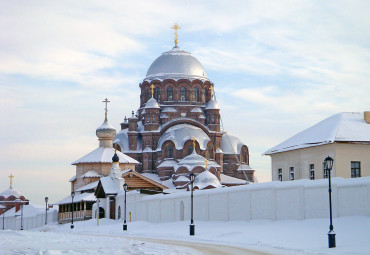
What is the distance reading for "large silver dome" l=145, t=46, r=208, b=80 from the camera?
81.2 meters

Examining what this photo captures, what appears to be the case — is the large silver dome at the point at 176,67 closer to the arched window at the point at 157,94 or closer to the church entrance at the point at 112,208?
the arched window at the point at 157,94

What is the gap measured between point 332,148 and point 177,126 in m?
43.3

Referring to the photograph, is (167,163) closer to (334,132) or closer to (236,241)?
(334,132)

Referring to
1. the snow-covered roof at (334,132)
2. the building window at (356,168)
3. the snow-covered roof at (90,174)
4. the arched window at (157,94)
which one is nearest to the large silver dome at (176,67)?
the arched window at (157,94)

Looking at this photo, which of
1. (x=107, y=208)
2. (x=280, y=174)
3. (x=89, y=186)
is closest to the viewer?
(x=280, y=174)

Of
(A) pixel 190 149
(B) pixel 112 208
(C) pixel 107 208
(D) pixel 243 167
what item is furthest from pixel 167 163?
(B) pixel 112 208

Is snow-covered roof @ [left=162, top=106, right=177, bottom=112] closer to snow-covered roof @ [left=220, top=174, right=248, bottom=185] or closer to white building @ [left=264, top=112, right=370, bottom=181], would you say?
snow-covered roof @ [left=220, top=174, right=248, bottom=185]

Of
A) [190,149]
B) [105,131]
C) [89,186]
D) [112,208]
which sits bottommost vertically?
[112,208]

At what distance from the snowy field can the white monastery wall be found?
1.63 ft

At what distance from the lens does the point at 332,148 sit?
3725 cm

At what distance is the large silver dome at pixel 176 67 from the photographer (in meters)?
81.2

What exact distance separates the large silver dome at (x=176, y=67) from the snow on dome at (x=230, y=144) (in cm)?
836

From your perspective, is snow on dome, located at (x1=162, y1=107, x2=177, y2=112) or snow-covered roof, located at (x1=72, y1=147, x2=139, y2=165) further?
snow on dome, located at (x1=162, y1=107, x2=177, y2=112)

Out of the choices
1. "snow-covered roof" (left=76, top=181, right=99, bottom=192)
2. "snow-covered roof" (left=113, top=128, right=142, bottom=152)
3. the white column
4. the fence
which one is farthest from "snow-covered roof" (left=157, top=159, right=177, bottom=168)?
the white column
